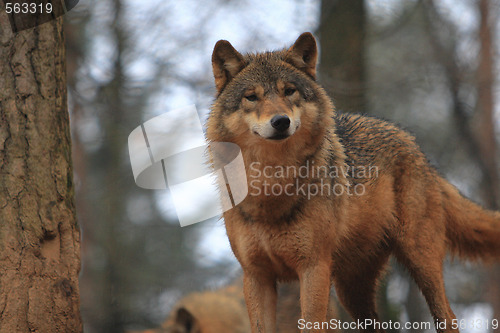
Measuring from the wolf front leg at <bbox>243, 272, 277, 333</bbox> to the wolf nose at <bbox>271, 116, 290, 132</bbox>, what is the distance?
1391 millimetres

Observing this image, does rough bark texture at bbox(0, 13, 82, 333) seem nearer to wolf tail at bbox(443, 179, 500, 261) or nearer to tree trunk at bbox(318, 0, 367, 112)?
wolf tail at bbox(443, 179, 500, 261)

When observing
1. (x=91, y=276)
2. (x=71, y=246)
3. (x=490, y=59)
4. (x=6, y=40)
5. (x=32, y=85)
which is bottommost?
(x=91, y=276)

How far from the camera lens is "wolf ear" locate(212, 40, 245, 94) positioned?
4820mm

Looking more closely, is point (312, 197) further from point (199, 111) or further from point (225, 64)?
point (199, 111)

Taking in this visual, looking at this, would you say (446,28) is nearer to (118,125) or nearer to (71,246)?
(118,125)

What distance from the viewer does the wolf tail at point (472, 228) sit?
229 inches

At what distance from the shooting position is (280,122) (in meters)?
4.23

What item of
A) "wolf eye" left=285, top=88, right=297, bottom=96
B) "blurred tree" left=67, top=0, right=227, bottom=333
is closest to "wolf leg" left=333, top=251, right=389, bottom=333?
"wolf eye" left=285, top=88, right=297, bottom=96

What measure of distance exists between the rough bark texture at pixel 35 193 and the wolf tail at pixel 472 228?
4037mm

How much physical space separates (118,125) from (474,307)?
7.74 m

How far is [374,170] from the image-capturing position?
18.2 feet

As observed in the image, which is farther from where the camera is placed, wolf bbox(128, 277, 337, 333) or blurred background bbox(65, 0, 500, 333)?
blurred background bbox(65, 0, 500, 333)

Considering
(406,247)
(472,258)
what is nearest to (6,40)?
(406,247)

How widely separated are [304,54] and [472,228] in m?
2.81
